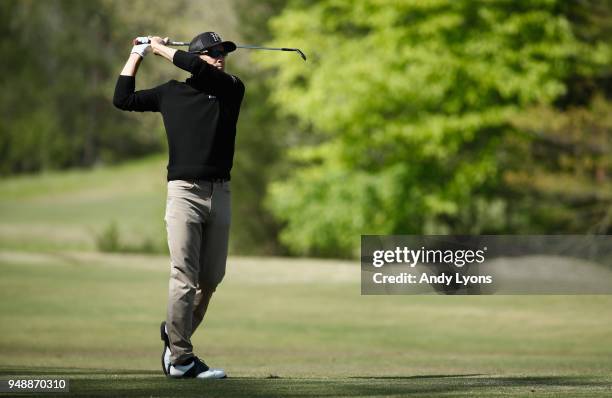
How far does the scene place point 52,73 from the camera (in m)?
81.8

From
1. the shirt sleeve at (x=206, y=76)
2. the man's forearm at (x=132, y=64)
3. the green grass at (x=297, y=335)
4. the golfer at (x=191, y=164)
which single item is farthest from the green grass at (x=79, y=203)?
the shirt sleeve at (x=206, y=76)

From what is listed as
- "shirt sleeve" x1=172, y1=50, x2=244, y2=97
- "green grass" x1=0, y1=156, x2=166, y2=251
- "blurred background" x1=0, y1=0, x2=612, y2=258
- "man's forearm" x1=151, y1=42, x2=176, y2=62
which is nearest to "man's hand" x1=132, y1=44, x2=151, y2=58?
"man's forearm" x1=151, y1=42, x2=176, y2=62

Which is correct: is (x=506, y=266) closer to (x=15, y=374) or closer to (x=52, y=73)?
(x=15, y=374)

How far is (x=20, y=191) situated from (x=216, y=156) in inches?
2585

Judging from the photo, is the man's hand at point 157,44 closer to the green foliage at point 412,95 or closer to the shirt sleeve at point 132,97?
the shirt sleeve at point 132,97

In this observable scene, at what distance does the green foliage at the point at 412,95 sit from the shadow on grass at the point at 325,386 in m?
20.5

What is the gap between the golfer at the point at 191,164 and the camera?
792 centimetres

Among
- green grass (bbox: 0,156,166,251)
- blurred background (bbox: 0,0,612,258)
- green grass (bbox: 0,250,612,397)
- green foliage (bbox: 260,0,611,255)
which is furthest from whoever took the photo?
green grass (bbox: 0,156,166,251)

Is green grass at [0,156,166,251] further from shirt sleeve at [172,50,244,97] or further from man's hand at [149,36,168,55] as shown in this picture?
shirt sleeve at [172,50,244,97]

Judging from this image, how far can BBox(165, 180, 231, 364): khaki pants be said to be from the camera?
26.1 ft

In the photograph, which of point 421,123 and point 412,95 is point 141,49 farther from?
point 421,123

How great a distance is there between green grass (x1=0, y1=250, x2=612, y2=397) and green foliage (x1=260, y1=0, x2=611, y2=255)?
4.28 meters

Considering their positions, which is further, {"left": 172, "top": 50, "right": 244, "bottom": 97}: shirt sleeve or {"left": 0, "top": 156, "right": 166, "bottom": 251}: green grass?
{"left": 0, "top": 156, "right": 166, "bottom": 251}: green grass

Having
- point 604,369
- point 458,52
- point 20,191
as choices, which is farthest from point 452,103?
point 20,191
